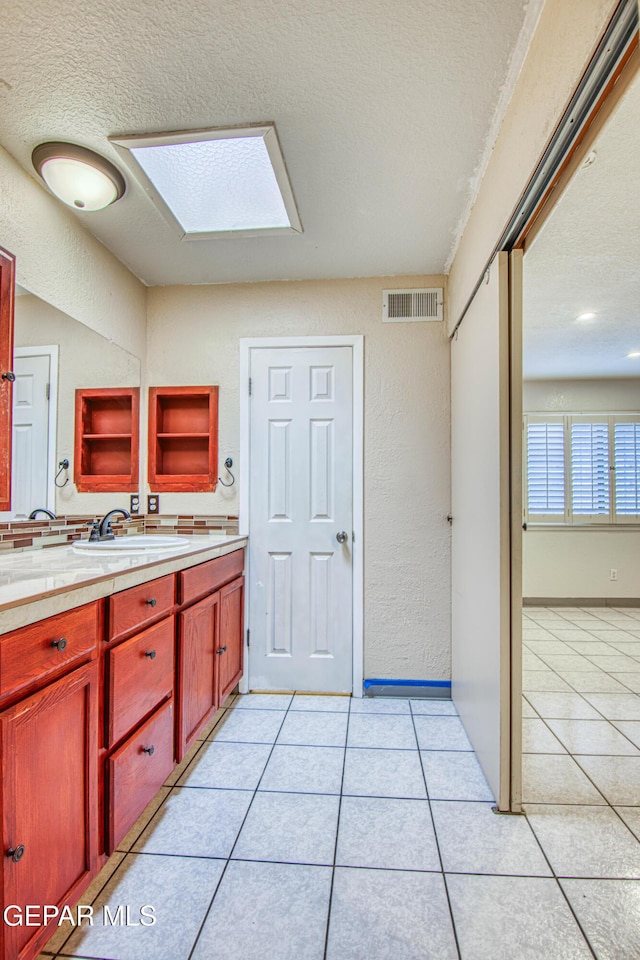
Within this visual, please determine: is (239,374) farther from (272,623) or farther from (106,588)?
(106,588)

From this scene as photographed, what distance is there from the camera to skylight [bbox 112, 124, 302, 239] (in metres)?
1.54

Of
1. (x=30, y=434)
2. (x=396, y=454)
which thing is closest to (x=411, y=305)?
(x=396, y=454)

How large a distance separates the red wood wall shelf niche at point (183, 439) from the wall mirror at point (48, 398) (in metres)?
0.40

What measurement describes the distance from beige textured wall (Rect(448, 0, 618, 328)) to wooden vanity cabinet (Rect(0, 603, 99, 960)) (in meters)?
1.67

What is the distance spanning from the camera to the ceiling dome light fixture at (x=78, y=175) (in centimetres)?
157

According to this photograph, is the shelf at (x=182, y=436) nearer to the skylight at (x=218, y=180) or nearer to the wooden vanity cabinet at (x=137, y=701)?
the skylight at (x=218, y=180)

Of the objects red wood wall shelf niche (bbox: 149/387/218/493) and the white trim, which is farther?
red wood wall shelf niche (bbox: 149/387/218/493)

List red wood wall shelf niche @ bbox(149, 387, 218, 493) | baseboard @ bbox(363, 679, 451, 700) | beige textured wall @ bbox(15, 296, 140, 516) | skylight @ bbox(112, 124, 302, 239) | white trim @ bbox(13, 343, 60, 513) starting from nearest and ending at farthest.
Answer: skylight @ bbox(112, 124, 302, 239) → beige textured wall @ bbox(15, 296, 140, 516) → white trim @ bbox(13, 343, 60, 513) → baseboard @ bbox(363, 679, 451, 700) → red wood wall shelf niche @ bbox(149, 387, 218, 493)

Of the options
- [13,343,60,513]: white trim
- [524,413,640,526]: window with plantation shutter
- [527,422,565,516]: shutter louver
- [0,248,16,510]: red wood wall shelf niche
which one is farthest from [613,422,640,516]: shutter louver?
[0,248,16,510]: red wood wall shelf niche

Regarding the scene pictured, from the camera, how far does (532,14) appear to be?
3.72ft

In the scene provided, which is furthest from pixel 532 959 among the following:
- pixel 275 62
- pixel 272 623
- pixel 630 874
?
pixel 275 62

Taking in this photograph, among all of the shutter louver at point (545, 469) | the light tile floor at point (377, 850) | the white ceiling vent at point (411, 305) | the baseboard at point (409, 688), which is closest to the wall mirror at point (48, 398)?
the light tile floor at point (377, 850)

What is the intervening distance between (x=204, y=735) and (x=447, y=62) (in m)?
2.66

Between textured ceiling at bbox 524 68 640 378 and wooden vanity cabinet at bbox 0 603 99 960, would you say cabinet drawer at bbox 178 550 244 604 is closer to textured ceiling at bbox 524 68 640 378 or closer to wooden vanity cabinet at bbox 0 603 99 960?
wooden vanity cabinet at bbox 0 603 99 960
